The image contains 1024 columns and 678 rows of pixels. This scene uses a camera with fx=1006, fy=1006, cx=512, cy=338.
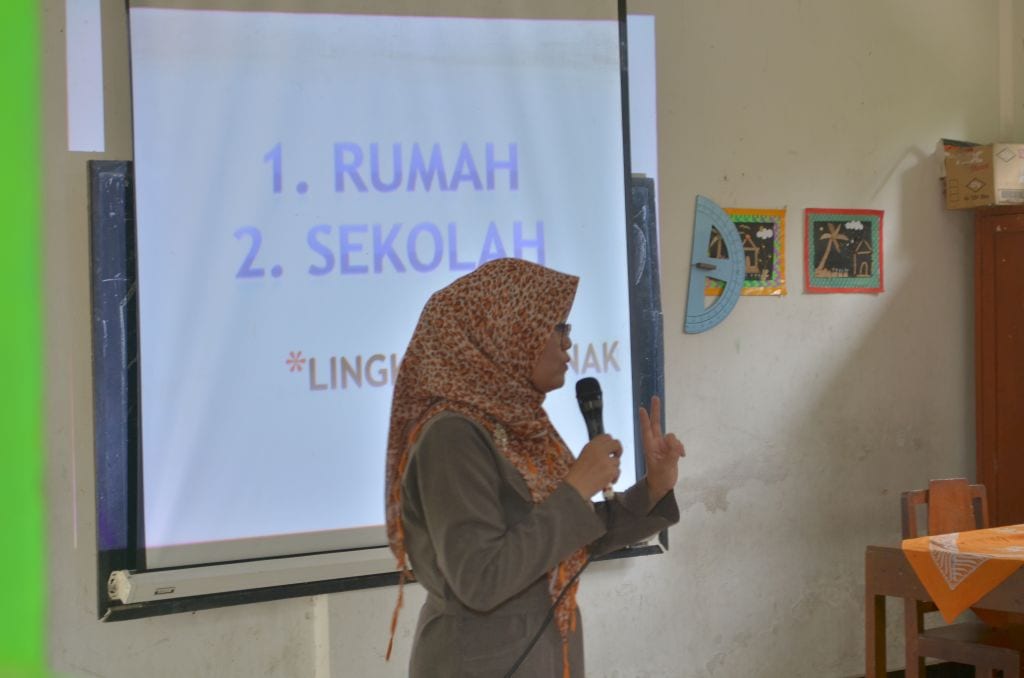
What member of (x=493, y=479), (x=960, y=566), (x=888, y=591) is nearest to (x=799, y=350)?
(x=888, y=591)

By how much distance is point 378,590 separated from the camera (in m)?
3.02

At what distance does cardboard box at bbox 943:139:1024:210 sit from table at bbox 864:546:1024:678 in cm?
166

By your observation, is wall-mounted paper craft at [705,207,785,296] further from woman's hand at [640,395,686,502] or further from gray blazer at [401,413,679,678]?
gray blazer at [401,413,679,678]

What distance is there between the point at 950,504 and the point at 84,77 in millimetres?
2821

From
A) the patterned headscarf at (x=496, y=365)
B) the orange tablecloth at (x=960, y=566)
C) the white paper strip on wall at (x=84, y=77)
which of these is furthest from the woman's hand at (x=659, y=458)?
the white paper strip on wall at (x=84, y=77)

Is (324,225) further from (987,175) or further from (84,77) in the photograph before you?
(987,175)

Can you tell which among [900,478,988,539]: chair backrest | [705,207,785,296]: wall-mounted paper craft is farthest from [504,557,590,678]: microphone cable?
[705,207,785,296]: wall-mounted paper craft

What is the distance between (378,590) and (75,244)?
1.31 m

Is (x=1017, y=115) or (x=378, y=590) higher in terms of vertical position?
(x=1017, y=115)

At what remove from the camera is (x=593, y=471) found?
1.57 metres

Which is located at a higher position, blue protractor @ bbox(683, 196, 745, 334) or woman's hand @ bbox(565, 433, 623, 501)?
blue protractor @ bbox(683, 196, 745, 334)

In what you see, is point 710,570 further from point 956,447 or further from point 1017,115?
point 1017,115

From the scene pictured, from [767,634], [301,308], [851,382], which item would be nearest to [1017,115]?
[851,382]

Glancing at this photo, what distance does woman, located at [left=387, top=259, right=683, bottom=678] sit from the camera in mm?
1483
